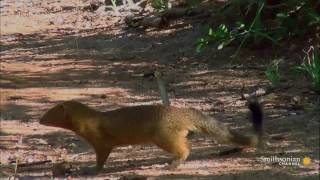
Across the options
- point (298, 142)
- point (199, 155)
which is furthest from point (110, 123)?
point (298, 142)

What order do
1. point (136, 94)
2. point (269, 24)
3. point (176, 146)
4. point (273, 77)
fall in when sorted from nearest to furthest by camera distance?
point (176, 146) < point (273, 77) < point (136, 94) < point (269, 24)

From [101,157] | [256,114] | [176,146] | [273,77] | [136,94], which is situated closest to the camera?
[256,114]

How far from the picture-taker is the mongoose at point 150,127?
490cm

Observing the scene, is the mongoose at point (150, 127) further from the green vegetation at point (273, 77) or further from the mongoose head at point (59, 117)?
the green vegetation at point (273, 77)

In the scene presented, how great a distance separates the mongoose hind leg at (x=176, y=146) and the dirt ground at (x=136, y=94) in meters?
0.09

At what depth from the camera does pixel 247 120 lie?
6.27m

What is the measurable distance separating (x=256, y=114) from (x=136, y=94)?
3.83 metres

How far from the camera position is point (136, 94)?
27.8ft

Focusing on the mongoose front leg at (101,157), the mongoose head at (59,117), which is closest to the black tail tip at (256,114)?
the mongoose front leg at (101,157)

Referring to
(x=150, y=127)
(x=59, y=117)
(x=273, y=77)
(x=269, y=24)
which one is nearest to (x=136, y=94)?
(x=273, y=77)

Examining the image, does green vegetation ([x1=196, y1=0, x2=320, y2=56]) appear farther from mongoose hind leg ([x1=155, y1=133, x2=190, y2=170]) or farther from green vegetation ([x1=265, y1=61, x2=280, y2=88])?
mongoose hind leg ([x1=155, y1=133, x2=190, y2=170])

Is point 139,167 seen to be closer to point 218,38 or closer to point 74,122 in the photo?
point 74,122

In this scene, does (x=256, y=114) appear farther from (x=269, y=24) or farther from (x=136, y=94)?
(x=269, y=24)

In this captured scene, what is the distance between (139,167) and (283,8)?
4.83 m
